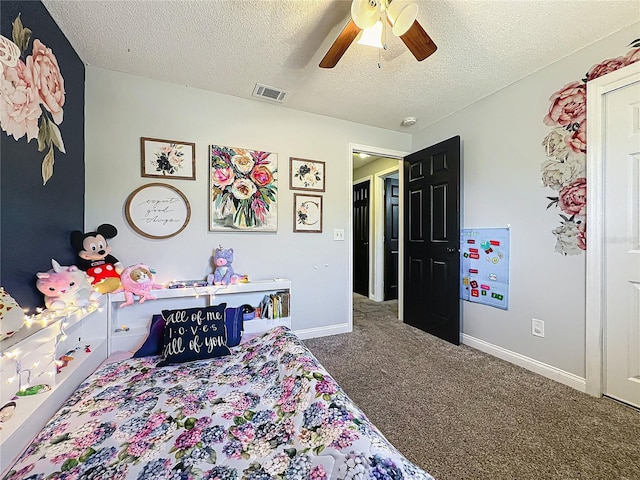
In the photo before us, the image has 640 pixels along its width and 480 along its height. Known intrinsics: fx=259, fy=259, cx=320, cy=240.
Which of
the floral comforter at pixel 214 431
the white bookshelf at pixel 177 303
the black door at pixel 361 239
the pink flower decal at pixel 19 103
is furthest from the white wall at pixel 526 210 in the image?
the pink flower decal at pixel 19 103

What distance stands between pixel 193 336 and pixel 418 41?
218 cm

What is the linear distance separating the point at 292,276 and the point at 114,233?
1544mm

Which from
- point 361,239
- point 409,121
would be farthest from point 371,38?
point 361,239

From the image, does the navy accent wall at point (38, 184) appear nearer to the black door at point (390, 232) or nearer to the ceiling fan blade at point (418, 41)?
the ceiling fan blade at point (418, 41)

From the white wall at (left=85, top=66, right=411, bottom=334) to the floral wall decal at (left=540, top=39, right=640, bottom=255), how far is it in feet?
5.23

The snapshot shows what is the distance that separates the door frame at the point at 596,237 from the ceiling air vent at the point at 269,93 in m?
2.34

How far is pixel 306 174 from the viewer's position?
276cm

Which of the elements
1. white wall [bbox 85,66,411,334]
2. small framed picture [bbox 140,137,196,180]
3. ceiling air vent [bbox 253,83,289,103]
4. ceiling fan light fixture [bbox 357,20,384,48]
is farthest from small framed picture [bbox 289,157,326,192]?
ceiling fan light fixture [bbox 357,20,384,48]

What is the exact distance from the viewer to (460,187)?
267 cm

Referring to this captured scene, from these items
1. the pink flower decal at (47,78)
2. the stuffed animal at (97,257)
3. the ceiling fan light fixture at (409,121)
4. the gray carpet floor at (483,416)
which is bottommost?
the gray carpet floor at (483,416)

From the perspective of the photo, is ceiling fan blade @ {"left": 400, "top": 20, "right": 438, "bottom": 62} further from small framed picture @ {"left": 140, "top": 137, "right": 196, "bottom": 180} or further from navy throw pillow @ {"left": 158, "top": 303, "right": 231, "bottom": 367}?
navy throw pillow @ {"left": 158, "top": 303, "right": 231, "bottom": 367}

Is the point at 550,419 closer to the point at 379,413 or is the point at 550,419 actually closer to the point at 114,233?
the point at 379,413

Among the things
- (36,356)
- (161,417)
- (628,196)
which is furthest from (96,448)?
(628,196)

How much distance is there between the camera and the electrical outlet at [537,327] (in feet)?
6.72
